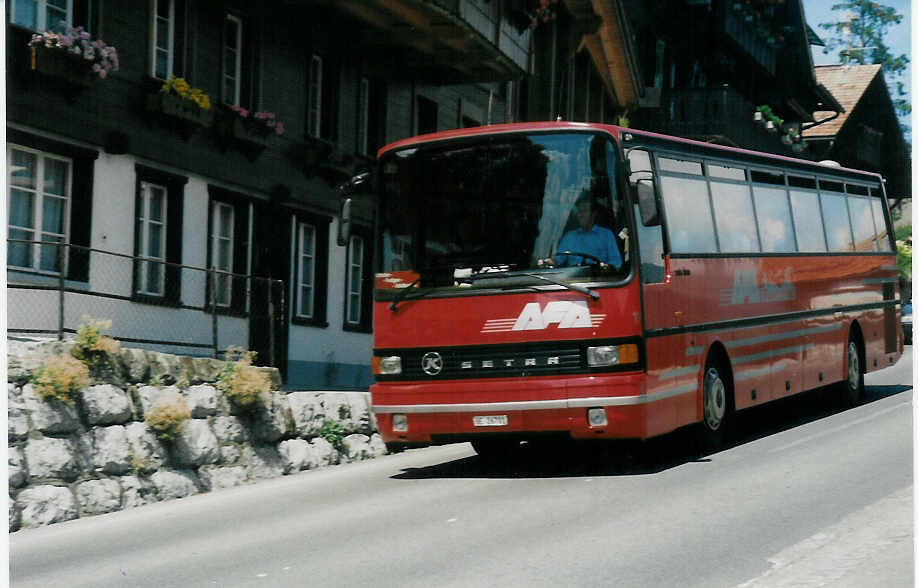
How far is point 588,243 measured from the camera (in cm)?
1196

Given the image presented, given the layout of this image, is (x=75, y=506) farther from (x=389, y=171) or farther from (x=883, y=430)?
(x=883, y=430)

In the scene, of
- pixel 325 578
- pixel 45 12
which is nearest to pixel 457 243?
pixel 325 578

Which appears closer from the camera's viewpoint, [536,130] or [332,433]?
[536,130]

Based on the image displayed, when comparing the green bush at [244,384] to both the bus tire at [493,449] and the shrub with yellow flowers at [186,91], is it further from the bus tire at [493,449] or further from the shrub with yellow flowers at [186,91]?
the shrub with yellow flowers at [186,91]

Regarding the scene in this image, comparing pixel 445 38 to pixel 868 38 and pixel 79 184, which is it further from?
pixel 868 38

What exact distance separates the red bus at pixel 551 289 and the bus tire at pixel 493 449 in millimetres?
1597

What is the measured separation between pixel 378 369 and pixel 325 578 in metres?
4.98

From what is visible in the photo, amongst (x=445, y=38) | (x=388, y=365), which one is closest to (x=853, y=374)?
(x=388, y=365)

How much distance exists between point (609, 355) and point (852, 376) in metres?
7.29

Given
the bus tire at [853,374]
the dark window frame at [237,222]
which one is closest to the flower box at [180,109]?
the dark window frame at [237,222]

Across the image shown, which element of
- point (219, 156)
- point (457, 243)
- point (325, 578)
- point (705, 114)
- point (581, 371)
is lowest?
point (325, 578)

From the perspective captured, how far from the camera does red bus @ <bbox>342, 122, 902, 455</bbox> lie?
1188cm

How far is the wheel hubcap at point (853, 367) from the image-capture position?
18031mm

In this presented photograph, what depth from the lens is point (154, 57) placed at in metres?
18.8
